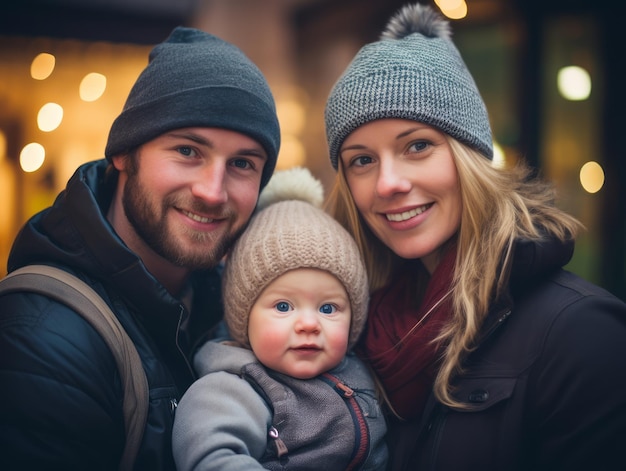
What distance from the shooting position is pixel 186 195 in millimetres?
2254

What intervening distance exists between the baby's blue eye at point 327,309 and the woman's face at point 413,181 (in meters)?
0.35

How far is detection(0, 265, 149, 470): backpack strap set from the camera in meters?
1.78

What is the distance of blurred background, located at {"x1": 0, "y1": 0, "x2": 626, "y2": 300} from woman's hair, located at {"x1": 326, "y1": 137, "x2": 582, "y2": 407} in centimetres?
286

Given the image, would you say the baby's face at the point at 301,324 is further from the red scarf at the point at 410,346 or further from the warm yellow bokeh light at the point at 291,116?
the warm yellow bokeh light at the point at 291,116

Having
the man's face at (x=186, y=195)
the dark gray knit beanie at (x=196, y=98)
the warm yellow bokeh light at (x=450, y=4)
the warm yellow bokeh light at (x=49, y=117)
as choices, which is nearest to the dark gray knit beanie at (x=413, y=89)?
the dark gray knit beanie at (x=196, y=98)

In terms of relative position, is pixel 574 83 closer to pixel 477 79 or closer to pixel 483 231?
pixel 477 79

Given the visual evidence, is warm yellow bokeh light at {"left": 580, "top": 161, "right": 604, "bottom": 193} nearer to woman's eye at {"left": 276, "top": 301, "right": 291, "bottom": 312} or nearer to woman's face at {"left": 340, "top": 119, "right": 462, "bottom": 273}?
woman's face at {"left": 340, "top": 119, "right": 462, "bottom": 273}

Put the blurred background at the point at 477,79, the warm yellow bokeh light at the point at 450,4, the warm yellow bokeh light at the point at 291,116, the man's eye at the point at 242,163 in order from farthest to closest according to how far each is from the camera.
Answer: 1. the warm yellow bokeh light at the point at 291,116
2. the warm yellow bokeh light at the point at 450,4
3. the blurred background at the point at 477,79
4. the man's eye at the point at 242,163

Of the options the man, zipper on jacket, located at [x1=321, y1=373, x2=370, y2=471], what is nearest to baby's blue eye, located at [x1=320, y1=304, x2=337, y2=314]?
zipper on jacket, located at [x1=321, y1=373, x2=370, y2=471]

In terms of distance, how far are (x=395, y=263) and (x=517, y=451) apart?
1.00 metres

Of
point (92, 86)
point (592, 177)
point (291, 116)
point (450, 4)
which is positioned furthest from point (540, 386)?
point (291, 116)

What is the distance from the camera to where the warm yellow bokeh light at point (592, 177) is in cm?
507

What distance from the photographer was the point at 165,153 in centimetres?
227

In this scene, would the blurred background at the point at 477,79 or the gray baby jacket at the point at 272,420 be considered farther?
the blurred background at the point at 477,79
